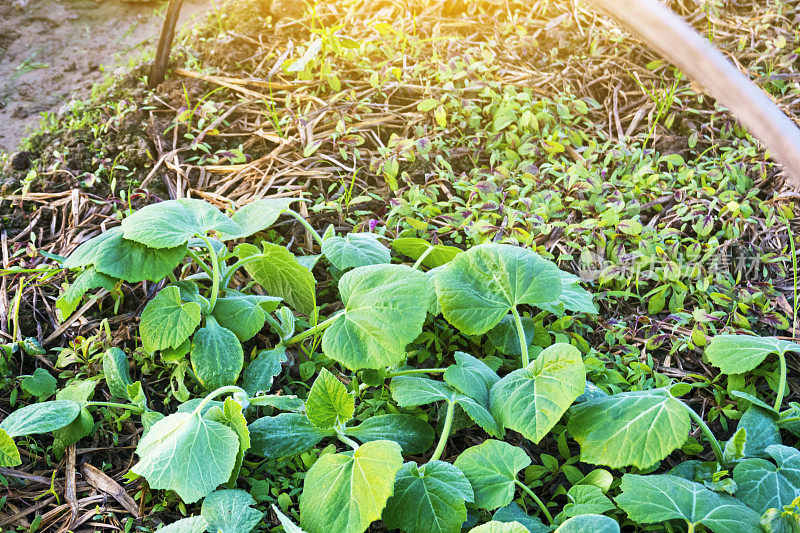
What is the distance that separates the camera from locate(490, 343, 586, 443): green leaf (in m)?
1.44

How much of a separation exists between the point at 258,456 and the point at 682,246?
1.74 meters

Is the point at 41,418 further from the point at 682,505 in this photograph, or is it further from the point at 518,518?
the point at 682,505

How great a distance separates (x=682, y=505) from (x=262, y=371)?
116 cm

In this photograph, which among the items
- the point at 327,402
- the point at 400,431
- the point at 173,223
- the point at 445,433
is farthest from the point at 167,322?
the point at 445,433

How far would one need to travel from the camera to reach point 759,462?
58.2 inches

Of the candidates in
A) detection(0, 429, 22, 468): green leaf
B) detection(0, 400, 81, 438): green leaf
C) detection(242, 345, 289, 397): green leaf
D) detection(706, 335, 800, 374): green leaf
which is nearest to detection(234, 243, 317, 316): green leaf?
detection(242, 345, 289, 397): green leaf

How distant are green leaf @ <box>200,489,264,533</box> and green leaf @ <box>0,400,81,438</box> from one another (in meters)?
0.48

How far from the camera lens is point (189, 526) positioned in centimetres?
131

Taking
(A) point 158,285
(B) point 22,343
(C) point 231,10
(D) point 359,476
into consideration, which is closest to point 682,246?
(D) point 359,476

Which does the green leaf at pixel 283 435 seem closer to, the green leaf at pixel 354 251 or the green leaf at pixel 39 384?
the green leaf at pixel 354 251

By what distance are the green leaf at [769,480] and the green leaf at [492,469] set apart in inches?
21.9

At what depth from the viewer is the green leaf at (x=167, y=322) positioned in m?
1.68

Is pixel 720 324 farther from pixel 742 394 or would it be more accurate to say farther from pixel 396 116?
pixel 396 116

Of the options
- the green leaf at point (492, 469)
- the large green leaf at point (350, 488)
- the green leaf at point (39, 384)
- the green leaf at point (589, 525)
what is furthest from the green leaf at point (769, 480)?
the green leaf at point (39, 384)
